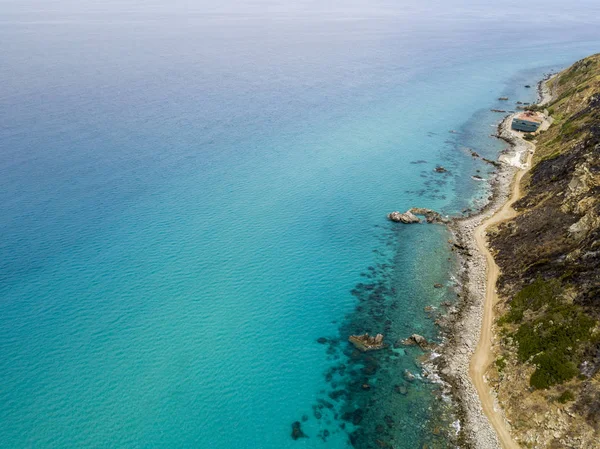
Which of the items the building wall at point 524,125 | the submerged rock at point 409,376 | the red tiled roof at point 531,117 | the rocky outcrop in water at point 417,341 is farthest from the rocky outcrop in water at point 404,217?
the red tiled roof at point 531,117

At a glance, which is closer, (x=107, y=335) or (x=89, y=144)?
(x=107, y=335)

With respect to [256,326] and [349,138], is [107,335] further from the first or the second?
[349,138]

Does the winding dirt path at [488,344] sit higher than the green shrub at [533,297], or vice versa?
the green shrub at [533,297]

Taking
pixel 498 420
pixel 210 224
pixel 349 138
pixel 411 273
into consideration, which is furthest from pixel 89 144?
pixel 498 420

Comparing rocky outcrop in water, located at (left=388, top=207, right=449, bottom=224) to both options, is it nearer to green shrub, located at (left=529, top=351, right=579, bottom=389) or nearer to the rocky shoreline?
the rocky shoreline

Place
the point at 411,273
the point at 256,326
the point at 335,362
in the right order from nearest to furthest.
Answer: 1. the point at 335,362
2. the point at 256,326
3. the point at 411,273

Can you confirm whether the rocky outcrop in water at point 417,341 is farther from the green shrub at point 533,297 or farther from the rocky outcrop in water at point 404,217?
the rocky outcrop in water at point 404,217

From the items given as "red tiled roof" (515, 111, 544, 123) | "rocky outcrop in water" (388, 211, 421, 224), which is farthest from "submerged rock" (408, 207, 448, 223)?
"red tiled roof" (515, 111, 544, 123)
